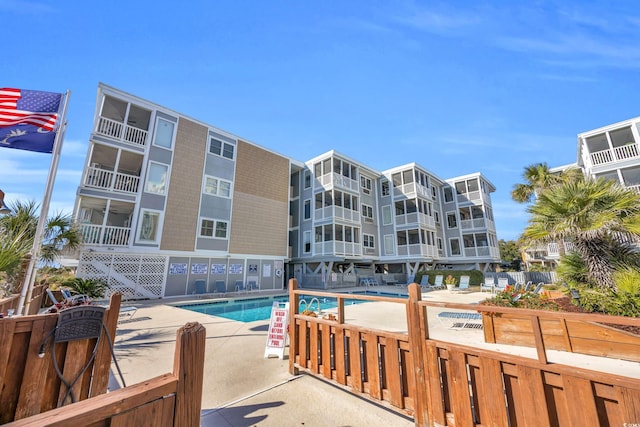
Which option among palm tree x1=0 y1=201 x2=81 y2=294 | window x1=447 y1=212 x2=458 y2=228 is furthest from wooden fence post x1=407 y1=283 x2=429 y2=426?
window x1=447 y1=212 x2=458 y2=228

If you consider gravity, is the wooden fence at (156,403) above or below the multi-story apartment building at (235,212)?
below

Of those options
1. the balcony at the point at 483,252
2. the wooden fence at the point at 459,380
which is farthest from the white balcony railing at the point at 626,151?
the wooden fence at the point at 459,380

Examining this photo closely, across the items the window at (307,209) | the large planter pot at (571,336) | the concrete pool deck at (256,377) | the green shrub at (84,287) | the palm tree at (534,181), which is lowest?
the concrete pool deck at (256,377)

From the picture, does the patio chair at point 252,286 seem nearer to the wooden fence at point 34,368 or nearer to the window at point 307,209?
the window at point 307,209

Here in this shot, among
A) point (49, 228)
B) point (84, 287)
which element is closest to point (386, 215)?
point (84, 287)

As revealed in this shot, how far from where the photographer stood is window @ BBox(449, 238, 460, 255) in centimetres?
2654

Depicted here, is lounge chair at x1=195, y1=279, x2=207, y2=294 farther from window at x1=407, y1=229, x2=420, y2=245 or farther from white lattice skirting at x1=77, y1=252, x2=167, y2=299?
window at x1=407, y1=229, x2=420, y2=245

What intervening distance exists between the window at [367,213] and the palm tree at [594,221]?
17101 millimetres

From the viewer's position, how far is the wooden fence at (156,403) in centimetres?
90

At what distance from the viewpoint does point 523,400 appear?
2.22 m

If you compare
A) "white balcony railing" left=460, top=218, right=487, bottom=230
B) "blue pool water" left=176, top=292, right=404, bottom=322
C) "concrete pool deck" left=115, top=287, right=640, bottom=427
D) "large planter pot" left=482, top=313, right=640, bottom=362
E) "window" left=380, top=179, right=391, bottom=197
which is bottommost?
"blue pool water" left=176, top=292, right=404, bottom=322

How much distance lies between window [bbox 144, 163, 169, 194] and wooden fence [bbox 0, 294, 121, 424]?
46.9ft

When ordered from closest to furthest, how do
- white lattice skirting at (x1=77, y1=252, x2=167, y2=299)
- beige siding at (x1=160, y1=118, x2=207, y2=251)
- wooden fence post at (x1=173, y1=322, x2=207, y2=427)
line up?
wooden fence post at (x1=173, y1=322, x2=207, y2=427), white lattice skirting at (x1=77, y1=252, x2=167, y2=299), beige siding at (x1=160, y1=118, x2=207, y2=251)

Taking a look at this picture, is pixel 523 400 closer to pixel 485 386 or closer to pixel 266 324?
pixel 485 386
